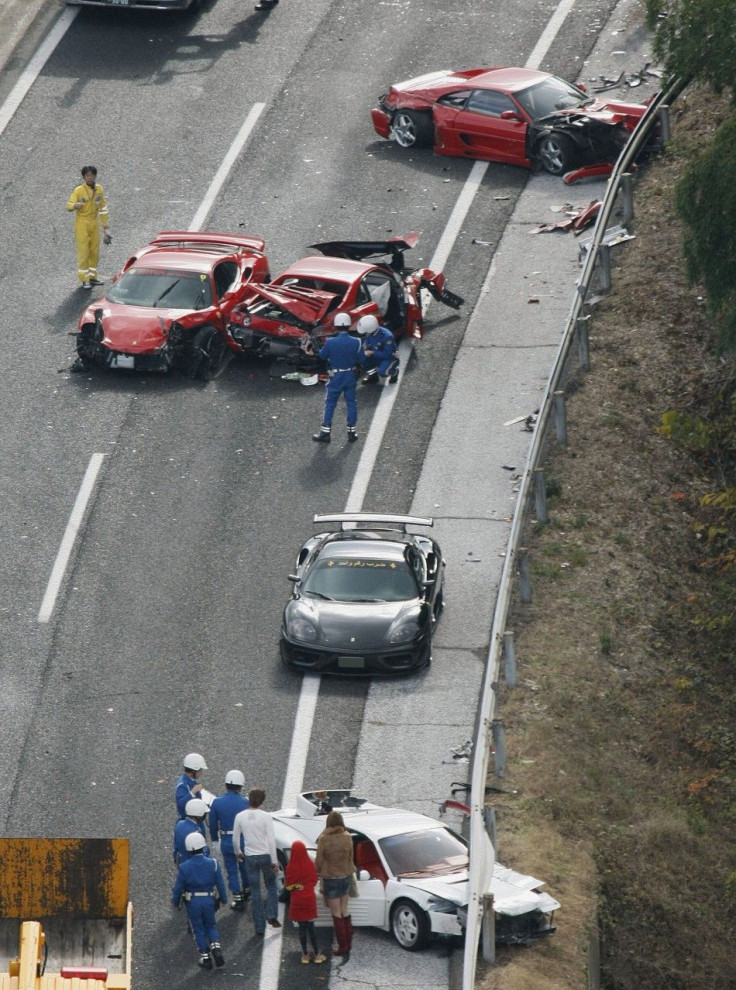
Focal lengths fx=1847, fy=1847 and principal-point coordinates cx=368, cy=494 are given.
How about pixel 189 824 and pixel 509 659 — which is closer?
pixel 189 824

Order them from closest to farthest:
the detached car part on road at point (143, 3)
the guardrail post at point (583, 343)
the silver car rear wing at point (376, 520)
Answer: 1. the silver car rear wing at point (376, 520)
2. the guardrail post at point (583, 343)
3. the detached car part on road at point (143, 3)

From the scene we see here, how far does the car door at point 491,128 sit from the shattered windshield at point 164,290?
6.80 meters

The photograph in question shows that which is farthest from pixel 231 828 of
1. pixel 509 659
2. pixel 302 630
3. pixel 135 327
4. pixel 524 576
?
pixel 135 327

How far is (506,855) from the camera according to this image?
55.8 feet

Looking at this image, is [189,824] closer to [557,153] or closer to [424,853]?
[424,853]

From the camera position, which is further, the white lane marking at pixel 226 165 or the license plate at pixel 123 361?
the white lane marking at pixel 226 165

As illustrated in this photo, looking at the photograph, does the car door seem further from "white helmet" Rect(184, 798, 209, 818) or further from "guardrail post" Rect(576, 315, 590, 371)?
"white helmet" Rect(184, 798, 209, 818)

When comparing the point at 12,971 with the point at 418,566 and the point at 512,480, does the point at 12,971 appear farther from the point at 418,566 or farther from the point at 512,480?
the point at 512,480

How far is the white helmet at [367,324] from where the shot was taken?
24344 mm

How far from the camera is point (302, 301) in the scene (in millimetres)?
25344

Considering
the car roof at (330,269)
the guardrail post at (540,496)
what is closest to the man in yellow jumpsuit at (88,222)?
the car roof at (330,269)

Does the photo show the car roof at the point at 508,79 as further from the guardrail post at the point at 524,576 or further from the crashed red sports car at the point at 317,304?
the guardrail post at the point at 524,576

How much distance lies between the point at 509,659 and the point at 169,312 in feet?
28.3

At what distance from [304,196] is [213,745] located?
44.3ft
